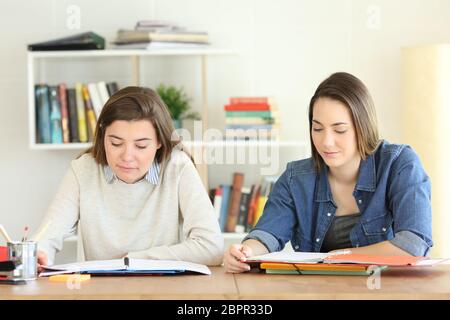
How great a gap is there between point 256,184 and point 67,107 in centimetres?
98

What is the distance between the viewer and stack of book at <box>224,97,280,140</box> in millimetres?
3584

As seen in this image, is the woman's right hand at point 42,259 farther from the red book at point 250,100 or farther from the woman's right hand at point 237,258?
the red book at point 250,100

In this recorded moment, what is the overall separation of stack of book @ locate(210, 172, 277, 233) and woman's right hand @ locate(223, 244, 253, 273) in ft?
5.46

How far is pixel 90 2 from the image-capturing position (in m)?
3.81

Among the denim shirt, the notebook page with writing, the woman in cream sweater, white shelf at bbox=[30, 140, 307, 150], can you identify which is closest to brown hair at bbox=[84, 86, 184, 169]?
the woman in cream sweater

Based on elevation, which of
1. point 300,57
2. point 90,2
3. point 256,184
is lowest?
point 256,184

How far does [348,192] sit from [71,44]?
1856 millimetres

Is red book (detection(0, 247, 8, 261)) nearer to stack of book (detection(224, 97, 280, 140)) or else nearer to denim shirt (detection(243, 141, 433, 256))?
denim shirt (detection(243, 141, 433, 256))

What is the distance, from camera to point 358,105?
2094 mm

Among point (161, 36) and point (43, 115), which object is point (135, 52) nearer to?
point (161, 36)

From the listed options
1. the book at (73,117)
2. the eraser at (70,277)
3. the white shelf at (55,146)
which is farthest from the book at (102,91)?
the eraser at (70,277)

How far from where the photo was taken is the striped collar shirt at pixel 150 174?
7.50 ft
